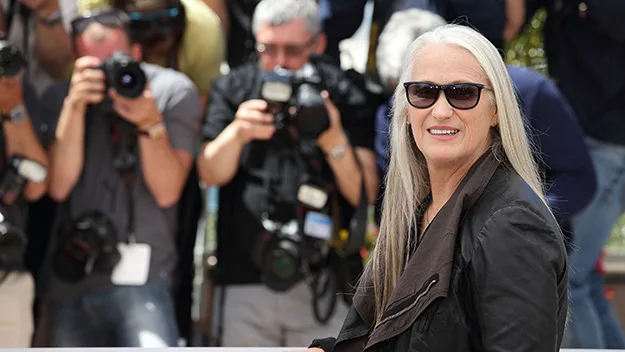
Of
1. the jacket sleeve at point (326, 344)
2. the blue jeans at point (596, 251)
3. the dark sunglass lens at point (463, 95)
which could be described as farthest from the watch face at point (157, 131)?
the dark sunglass lens at point (463, 95)

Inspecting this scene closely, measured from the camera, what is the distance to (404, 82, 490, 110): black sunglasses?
1.77 metres

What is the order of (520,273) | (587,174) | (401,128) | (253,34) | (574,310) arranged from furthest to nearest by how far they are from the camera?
(253,34)
(574,310)
(587,174)
(401,128)
(520,273)

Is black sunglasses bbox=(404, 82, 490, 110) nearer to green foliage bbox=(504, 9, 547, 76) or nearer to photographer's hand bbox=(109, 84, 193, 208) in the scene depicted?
photographer's hand bbox=(109, 84, 193, 208)

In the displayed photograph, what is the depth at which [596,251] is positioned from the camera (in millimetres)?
4199

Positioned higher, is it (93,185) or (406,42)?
(406,42)

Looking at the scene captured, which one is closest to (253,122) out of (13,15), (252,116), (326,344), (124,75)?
(252,116)

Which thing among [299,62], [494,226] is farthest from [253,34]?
[494,226]

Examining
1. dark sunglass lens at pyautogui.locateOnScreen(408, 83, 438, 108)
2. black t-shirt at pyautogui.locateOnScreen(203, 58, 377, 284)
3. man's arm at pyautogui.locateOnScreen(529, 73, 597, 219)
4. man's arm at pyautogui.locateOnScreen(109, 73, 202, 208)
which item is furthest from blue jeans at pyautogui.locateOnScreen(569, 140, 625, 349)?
dark sunglass lens at pyautogui.locateOnScreen(408, 83, 438, 108)

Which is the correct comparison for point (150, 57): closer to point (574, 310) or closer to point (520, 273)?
point (574, 310)

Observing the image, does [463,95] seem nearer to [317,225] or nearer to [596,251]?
[317,225]

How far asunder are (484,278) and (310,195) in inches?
91.6

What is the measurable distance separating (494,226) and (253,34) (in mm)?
2814

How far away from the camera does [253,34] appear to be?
4.36m

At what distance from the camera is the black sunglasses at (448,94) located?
1.77 meters
